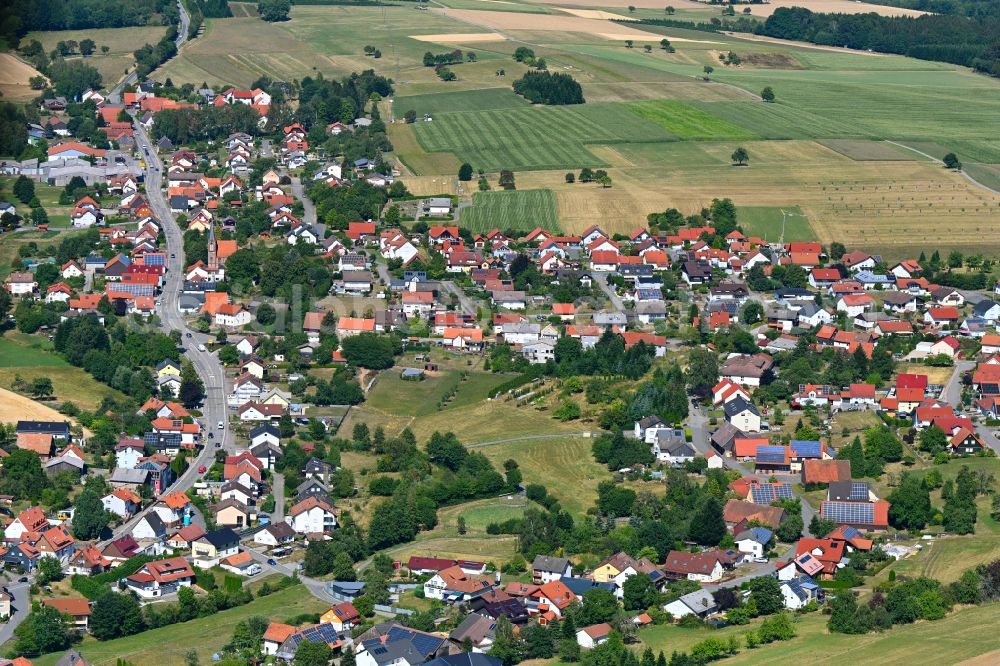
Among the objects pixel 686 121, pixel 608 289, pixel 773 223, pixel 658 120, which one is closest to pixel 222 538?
pixel 608 289

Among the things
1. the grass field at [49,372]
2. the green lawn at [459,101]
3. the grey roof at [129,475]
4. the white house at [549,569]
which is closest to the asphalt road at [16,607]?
the grey roof at [129,475]

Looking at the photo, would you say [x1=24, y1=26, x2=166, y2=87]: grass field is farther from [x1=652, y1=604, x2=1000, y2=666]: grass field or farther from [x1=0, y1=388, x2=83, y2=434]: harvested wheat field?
[x1=652, y1=604, x2=1000, y2=666]: grass field

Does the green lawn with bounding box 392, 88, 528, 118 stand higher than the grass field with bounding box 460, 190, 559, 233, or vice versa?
the green lawn with bounding box 392, 88, 528, 118

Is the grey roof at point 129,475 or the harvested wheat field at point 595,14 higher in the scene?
the harvested wheat field at point 595,14

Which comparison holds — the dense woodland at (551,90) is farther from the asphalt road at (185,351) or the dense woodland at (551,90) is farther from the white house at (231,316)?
the white house at (231,316)

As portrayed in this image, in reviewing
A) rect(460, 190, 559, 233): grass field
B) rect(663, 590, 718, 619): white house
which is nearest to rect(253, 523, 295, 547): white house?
rect(663, 590, 718, 619): white house

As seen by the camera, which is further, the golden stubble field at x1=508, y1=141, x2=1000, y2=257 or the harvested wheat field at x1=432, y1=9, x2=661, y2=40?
the harvested wheat field at x1=432, y1=9, x2=661, y2=40

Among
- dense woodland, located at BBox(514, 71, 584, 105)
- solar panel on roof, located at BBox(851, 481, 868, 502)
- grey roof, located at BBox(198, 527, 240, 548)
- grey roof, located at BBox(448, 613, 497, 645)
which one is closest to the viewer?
grey roof, located at BBox(448, 613, 497, 645)
